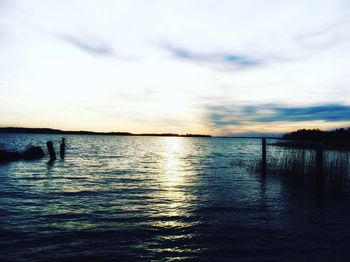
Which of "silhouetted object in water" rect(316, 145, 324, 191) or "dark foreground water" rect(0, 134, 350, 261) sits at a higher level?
"silhouetted object in water" rect(316, 145, 324, 191)

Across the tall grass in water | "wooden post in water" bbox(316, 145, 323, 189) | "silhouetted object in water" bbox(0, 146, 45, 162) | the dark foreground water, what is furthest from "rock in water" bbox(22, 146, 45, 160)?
"wooden post in water" bbox(316, 145, 323, 189)

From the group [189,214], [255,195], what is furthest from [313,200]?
[189,214]

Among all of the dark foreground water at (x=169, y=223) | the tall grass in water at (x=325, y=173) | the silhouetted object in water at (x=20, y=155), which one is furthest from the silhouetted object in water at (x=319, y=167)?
the silhouetted object in water at (x=20, y=155)

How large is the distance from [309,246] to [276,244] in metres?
0.87

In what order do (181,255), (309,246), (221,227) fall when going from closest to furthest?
(181,255)
(309,246)
(221,227)

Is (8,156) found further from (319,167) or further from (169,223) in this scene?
(319,167)

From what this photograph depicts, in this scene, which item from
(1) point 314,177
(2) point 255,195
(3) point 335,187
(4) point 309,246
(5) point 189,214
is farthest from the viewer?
(1) point 314,177

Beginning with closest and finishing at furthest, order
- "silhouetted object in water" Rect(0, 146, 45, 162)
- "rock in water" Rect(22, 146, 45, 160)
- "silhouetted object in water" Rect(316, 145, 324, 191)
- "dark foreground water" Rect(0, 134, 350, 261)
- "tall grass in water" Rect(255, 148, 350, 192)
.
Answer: "dark foreground water" Rect(0, 134, 350, 261) → "tall grass in water" Rect(255, 148, 350, 192) → "silhouetted object in water" Rect(316, 145, 324, 191) → "silhouetted object in water" Rect(0, 146, 45, 162) → "rock in water" Rect(22, 146, 45, 160)

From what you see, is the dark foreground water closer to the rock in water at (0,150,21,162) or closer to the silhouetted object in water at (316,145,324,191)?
the silhouetted object in water at (316,145,324,191)

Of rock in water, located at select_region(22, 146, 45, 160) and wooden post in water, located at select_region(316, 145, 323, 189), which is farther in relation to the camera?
rock in water, located at select_region(22, 146, 45, 160)

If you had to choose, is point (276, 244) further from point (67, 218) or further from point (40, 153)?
point (40, 153)

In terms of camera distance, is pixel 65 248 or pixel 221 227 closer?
pixel 65 248

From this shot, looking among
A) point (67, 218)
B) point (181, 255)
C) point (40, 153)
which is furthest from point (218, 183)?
point (40, 153)

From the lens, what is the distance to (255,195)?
630 inches
